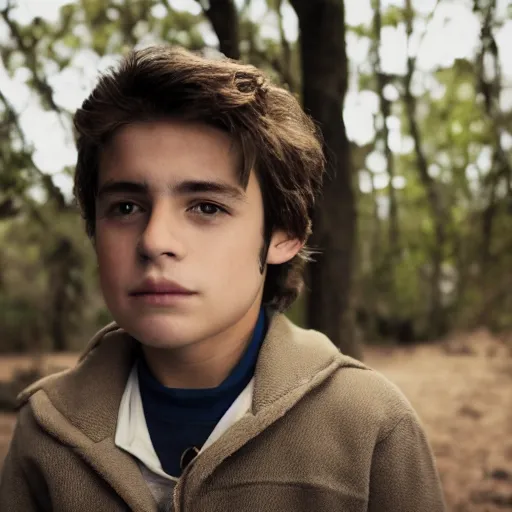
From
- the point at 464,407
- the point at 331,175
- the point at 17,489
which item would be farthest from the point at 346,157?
the point at 464,407

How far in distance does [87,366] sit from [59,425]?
207 millimetres

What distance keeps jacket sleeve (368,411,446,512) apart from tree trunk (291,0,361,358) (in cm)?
73

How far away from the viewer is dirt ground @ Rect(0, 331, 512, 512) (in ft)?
11.5

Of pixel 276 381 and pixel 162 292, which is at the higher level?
pixel 162 292

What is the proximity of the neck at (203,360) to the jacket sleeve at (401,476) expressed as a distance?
45cm

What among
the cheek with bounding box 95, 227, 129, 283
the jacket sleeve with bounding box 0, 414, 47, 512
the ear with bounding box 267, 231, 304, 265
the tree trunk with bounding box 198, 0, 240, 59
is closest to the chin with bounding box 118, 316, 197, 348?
the cheek with bounding box 95, 227, 129, 283

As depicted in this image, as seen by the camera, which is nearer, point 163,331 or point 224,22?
point 163,331

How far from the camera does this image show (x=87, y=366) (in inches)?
70.7

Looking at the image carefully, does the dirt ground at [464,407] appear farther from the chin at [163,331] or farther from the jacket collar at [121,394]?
the chin at [163,331]

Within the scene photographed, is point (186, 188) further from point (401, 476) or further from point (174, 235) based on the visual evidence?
point (401, 476)

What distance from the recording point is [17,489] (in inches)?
66.6

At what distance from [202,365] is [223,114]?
0.66 meters

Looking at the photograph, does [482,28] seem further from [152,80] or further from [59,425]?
[59,425]

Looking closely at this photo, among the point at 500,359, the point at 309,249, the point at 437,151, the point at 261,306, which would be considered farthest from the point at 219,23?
the point at 500,359
